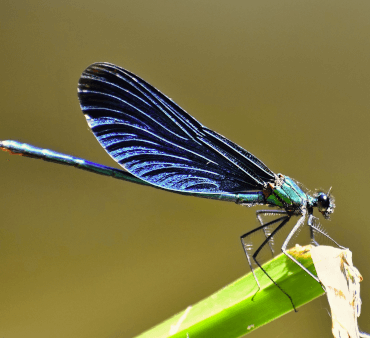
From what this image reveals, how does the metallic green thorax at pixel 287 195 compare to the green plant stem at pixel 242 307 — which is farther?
the metallic green thorax at pixel 287 195

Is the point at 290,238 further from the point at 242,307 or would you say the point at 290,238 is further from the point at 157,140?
the point at 157,140

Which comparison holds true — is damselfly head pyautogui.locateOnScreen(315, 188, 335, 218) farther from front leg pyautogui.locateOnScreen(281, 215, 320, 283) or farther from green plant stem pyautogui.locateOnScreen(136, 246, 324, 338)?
green plant stem pyautogui.locateOnScreen(136, 246, 324, 338)

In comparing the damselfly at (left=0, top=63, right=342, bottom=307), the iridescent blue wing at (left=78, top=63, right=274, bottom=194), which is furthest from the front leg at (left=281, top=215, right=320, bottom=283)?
the iridescent blue wing at (left=78, top=63, right=274, bottom=194)

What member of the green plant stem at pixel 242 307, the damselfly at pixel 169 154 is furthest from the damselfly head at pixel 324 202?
the green plant stem at pixel 242 307

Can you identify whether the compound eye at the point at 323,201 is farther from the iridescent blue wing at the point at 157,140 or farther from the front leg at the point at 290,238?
the iridescent blue wing at the point at 157,140

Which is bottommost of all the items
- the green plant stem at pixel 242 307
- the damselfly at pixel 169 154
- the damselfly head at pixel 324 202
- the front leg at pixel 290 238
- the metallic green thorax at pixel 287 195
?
the green plant stem at pixel 242 307

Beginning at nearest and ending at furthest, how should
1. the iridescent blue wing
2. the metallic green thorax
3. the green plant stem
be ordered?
the green plant stem → the iridescent blue wing → the metallic green thorax

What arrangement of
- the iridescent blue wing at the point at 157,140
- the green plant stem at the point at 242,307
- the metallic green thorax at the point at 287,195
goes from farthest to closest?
1. the metallic green thorax at the point at 287,195
2. the iridescent blue wing at the point at 157,140
3. the green plant stem at the point at 242,307
